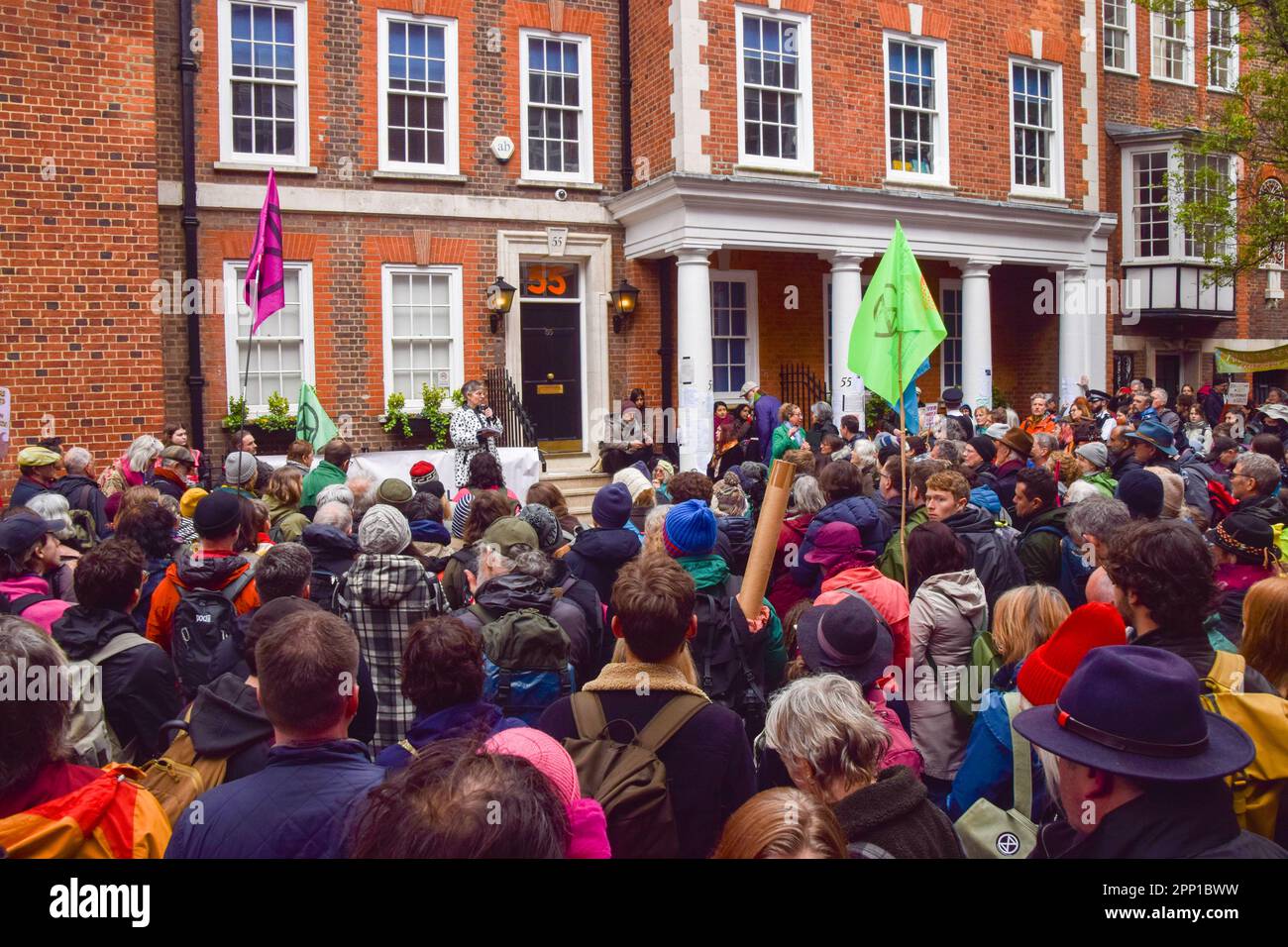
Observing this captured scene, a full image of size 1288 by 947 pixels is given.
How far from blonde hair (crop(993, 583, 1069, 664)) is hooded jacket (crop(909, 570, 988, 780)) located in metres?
0.54

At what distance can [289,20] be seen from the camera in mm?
14578

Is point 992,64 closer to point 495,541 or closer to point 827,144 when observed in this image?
point 827,144

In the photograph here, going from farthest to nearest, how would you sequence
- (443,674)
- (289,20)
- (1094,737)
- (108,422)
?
(289,20), (108,422), (443,674), (1094,737)

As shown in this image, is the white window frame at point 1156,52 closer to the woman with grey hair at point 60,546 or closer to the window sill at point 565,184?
the window sill at point 565,184

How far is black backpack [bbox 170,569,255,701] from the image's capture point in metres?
4.33

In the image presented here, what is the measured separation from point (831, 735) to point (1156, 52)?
24.7m

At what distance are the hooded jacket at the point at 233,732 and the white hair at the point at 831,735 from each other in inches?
63.0

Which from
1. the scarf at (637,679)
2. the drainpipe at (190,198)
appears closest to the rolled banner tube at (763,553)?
the scarf at (637,679)

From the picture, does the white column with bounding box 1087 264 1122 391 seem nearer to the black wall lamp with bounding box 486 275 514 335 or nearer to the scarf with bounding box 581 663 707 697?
the black wall lamp with bounding box 486 275 514 335

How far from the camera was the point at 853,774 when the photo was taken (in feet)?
9.09

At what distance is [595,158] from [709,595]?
13242 mm

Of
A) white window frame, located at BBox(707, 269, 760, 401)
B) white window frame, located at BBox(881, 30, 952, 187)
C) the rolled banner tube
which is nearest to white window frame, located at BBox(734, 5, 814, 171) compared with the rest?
white window frame, located at BBox(881, 30, 952, 187)

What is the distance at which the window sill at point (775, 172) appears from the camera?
15781 mm

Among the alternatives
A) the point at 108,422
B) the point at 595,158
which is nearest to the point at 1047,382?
the point at 595,158
